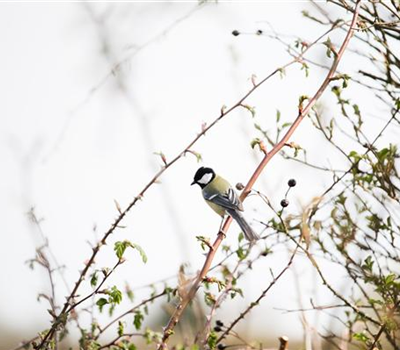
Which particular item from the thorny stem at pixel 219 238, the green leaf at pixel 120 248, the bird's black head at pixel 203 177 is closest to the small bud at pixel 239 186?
the thorny stem at pixel 219 238

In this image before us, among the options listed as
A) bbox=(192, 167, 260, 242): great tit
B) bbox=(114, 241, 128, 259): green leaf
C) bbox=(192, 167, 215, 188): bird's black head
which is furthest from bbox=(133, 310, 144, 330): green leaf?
bbox=(192, 167, 215, 188): bird's black head

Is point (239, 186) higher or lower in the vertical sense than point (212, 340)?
higher

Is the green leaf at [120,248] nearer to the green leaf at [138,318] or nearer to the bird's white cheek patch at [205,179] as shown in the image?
the green leaf at [138,318]

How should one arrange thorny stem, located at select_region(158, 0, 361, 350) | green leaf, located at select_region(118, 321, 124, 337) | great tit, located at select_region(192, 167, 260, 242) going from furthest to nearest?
great tit, located at select_region(192, 167, 260, 242) → green leaf, located at select_region(118, 321, 124, 337) → thorny stem, located at select_region(158, 0, 361, 350)

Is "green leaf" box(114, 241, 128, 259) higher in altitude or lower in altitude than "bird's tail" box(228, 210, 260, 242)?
lower

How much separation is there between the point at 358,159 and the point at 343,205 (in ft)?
0.94

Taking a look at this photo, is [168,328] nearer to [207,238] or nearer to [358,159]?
[207,238]

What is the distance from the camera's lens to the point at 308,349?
9.83ft

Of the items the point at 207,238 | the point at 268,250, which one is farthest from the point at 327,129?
the point at 207,238

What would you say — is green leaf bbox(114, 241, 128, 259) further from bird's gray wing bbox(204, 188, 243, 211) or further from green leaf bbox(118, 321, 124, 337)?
bird's gray wing bbox(204, 188, 243, 211)

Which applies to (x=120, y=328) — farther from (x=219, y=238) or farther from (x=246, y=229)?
(x=246, y=229)

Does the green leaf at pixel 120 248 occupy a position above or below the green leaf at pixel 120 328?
above

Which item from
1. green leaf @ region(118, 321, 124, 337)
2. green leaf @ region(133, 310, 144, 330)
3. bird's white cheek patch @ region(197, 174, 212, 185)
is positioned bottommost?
green leaf @ region(118, 321, 124, 337)

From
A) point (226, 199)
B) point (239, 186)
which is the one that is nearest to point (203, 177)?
point (226, 199)
